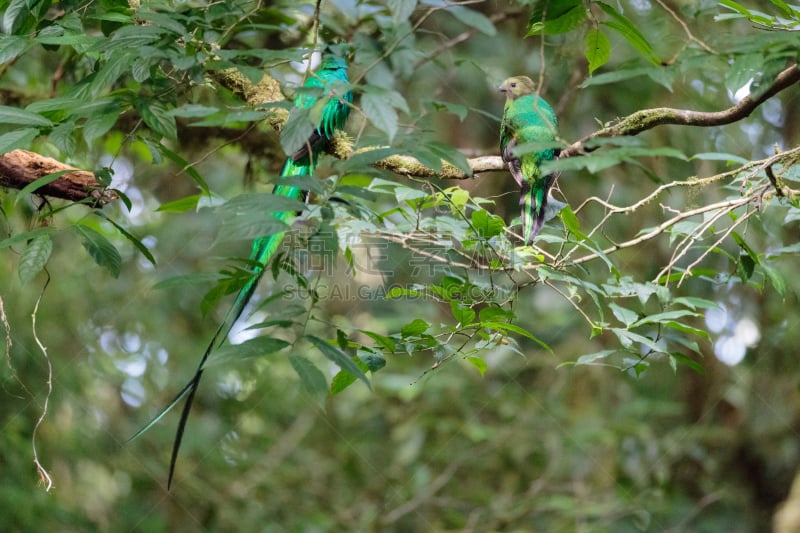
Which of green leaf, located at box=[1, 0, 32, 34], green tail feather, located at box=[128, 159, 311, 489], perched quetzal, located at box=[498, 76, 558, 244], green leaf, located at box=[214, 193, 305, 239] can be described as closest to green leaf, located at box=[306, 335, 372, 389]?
green leaf, located at box=[214, 193, 305, 239]

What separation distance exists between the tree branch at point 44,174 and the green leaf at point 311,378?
770 millimetres

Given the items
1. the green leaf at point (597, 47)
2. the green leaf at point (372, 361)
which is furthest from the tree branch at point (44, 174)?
the green leaf at point (597, 47)

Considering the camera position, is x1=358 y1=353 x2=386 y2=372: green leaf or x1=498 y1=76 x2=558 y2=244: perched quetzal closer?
x1=358 y1=353 x2=386 y2=372: green leaf

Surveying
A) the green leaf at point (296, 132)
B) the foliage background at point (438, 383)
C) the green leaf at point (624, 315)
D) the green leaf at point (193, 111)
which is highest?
the green leaf at point (296, 132)

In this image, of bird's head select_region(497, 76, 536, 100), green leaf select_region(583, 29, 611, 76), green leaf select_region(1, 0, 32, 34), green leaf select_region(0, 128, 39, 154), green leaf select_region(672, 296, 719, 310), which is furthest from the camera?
bird's head select_region(497, 76, 536, 100)

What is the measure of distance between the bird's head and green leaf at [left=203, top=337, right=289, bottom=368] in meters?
1.22

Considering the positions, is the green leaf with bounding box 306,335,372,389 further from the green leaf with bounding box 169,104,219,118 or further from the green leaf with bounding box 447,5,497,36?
the green leaf with bounding box 447,5,497,36

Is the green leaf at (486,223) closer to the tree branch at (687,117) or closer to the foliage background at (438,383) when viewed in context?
the tree branch at (687,117)

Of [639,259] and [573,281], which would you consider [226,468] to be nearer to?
[639,259]

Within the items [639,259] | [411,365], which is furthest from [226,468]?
[639,259]

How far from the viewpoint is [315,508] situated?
12.4 feet

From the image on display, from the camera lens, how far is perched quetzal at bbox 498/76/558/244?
5.73 ft

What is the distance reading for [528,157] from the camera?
176 cm

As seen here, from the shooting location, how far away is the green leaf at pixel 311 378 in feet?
3.28
